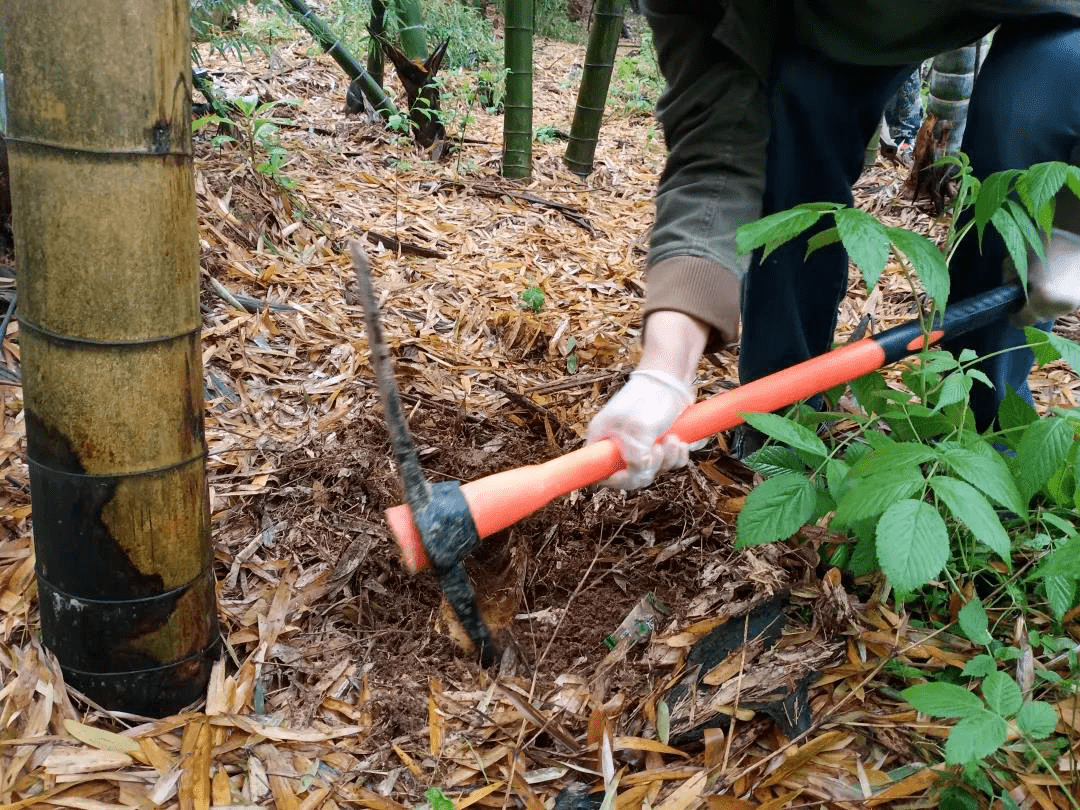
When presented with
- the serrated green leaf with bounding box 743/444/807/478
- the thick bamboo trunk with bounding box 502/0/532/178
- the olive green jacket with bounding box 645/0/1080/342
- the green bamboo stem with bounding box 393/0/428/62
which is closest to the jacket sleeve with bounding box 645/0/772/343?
the olive green jacket with bounding box 645/0/1080/342

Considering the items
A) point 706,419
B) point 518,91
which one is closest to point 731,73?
point 706,419

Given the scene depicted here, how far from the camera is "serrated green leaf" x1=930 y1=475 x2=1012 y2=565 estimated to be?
3.35ft

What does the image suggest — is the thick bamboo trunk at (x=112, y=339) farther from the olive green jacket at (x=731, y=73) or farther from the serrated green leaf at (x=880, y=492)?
the serrated green leaf at (x=880, y=492)

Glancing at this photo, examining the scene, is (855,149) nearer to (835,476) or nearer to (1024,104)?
(1024,104)

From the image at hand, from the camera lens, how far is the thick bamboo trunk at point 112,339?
1044 mm

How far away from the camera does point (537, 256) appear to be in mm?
3688

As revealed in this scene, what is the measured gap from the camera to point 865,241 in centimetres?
114

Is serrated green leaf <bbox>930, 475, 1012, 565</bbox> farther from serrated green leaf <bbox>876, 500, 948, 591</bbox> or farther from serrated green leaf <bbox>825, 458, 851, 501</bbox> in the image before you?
serrated green leaf <bbox>825, 458, 851, 501</bbox>

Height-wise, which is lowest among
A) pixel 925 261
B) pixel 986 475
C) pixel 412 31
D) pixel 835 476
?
pixel 835 476

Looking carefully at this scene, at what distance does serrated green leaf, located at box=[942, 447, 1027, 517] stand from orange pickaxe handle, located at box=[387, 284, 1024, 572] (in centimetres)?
38

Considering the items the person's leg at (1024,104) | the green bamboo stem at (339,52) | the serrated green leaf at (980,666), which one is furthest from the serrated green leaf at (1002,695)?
the green bamboo stem at (339,52)

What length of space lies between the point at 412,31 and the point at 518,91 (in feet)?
3.51

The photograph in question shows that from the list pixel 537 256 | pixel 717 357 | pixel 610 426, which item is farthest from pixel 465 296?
pixel 610 426

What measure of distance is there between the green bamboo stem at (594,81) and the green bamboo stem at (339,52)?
114 centimetres
